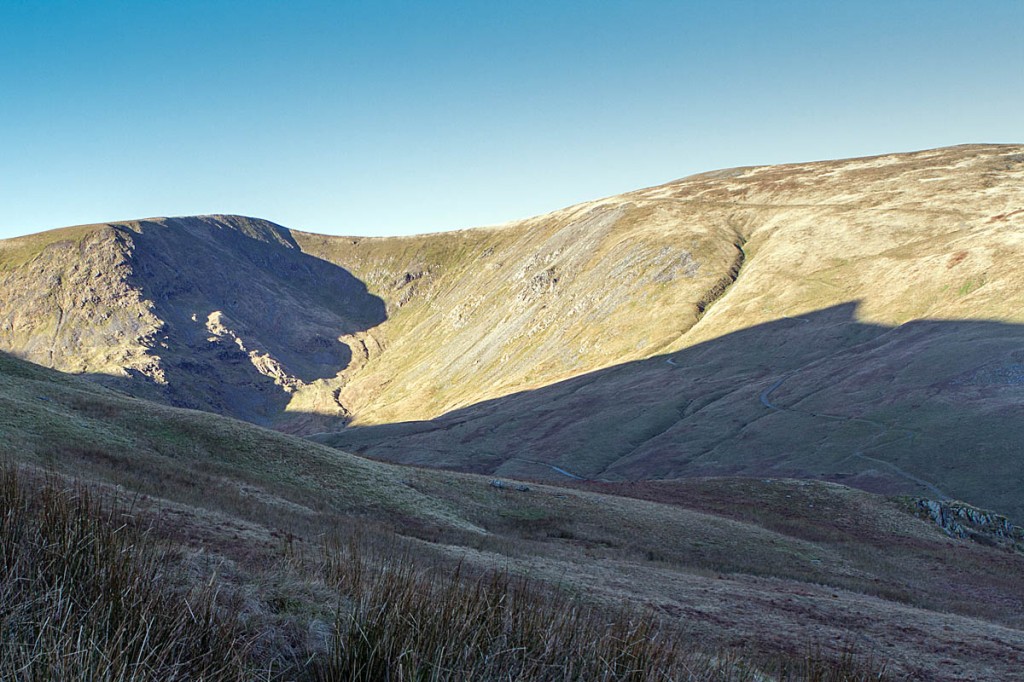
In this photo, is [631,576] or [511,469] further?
[511,469]

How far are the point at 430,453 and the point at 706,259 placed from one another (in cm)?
6758

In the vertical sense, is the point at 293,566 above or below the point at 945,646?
above

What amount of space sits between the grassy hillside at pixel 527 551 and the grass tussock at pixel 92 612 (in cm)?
23

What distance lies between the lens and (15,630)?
458 cm

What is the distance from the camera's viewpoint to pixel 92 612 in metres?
4.77

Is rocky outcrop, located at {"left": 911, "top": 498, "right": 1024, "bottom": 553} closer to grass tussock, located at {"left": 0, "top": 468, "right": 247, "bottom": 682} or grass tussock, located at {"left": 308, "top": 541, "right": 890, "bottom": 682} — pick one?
grass tussock, located at {"left": 308, "top": 541, "right": 890, "bottom": 682}

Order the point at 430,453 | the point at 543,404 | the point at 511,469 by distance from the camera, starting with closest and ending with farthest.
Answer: the point at 511,469 → the point at 430,453 → the point at 543,404

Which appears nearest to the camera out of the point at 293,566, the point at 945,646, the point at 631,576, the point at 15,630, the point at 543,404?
the point at 15,630

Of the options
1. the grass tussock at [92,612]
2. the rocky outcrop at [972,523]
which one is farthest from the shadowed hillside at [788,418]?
the grass tussock at [92,612]

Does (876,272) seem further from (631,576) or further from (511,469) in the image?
(631,576)

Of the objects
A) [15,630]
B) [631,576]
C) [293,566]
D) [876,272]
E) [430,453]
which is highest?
[876,272]

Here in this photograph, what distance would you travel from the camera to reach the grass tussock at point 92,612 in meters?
4.18

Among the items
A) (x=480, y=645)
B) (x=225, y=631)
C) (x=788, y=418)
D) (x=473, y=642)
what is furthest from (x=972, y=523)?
(x=225, y=631)

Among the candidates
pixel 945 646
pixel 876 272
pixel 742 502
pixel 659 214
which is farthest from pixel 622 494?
pixel 659 214
